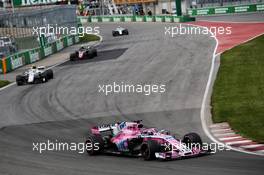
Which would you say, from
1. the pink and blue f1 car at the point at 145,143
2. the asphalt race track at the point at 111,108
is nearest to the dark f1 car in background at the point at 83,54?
the asphalt race track at the point at 111,108

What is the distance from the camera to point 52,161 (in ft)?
65.0

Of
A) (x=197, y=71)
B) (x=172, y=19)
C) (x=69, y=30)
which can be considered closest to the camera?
(x=197, y=71)

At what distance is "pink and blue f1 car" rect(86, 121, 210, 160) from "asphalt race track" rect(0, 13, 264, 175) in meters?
0.31

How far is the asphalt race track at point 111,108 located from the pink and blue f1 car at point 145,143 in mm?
314

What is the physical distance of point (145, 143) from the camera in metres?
19.0

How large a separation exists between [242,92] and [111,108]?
20.8ft

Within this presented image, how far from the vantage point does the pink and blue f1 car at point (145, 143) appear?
1855cm

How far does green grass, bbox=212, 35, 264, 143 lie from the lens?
76.8 ft

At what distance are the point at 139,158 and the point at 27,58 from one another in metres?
37.1

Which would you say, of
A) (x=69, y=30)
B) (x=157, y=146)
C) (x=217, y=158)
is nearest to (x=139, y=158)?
(x=157, y=146)

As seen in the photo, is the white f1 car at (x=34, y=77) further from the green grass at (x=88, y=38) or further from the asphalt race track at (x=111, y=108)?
the green grass at (x=88, y=38)

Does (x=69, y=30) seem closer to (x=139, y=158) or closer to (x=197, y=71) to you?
(x=197, y=71)

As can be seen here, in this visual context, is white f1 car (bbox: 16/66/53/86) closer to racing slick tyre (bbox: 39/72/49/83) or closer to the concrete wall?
racing slick tyre (bbox: 39/72/49/83)

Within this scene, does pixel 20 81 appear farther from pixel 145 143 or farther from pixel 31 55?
pixel 145 143
